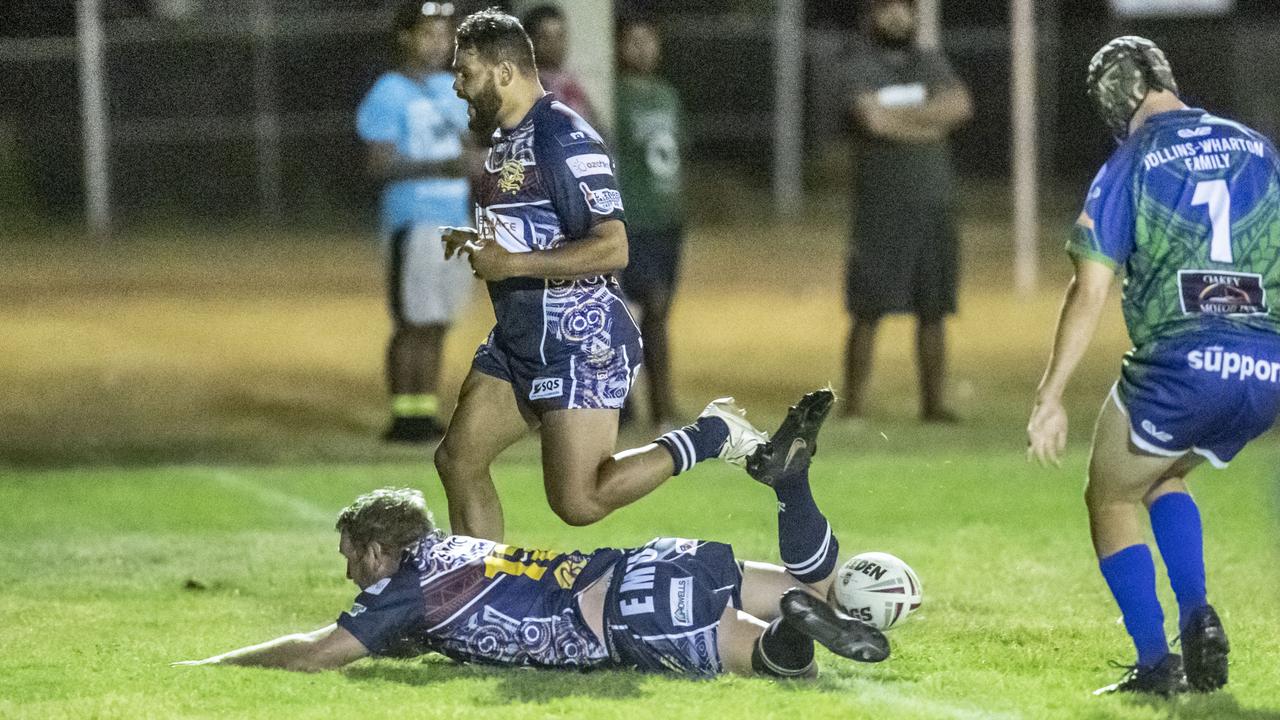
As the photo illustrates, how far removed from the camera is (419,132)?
11.7 meters

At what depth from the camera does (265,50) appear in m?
28.8

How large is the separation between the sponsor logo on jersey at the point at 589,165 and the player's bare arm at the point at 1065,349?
1.76 metres

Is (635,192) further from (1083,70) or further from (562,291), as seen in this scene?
(1083,70)

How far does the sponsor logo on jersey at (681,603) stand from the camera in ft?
20.3

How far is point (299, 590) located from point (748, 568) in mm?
2485

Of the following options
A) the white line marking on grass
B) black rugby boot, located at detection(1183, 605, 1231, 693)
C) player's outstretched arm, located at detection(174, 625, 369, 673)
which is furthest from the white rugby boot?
the white line marking on grass

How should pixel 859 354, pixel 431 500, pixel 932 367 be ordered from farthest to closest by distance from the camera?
Answer: pixel 932 367 → pixel 859 354 → pixel 431 500

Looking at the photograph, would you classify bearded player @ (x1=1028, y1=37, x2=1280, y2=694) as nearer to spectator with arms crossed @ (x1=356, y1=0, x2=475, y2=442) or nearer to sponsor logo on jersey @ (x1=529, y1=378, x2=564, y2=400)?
sponsor logo on jersey @ (x1=529, y1=378, x2=564, y2=400)

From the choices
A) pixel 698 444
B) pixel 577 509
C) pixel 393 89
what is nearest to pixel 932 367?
pixel 393 89

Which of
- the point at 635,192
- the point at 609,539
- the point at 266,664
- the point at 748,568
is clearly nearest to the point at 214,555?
the point at 609,539

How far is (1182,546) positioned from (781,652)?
50.5 inches

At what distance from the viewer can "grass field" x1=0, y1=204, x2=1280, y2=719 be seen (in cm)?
614

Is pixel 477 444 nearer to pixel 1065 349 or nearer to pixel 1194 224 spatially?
pixel 1065 349

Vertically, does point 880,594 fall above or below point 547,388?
below
